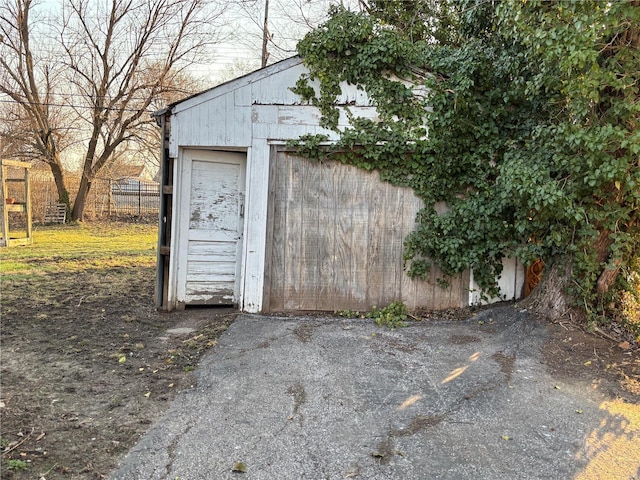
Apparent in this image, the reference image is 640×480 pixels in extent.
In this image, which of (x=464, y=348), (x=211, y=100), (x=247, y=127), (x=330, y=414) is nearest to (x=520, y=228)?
(x=464, y=348)

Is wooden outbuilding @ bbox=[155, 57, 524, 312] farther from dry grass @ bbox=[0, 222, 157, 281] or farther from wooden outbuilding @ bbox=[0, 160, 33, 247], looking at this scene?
wooden outbuilding @ bbox=[0, 160, 33, 247]

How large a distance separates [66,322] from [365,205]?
12.7 feet

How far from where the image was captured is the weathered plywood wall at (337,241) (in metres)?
5.93

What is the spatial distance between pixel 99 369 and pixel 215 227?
250 cm

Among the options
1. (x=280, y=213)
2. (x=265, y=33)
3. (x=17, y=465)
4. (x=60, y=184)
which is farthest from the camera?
(x=60, y=184)

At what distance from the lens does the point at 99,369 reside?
13.5 feet

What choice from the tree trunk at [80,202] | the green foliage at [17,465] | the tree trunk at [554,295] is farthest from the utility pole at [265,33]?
the green foliage at [17,465]

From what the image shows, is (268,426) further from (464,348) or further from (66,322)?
(66,322)

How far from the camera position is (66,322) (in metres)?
5.55

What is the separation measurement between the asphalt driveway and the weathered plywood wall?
1.11 metres

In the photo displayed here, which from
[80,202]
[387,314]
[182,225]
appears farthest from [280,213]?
[80,202]

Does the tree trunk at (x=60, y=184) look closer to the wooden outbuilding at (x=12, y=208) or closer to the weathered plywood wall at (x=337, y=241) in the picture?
the wooden outbuilding at (x=12, y=208)

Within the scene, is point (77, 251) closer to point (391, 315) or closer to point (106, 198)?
point (391, 315)

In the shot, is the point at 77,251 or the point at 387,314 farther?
the point at 77,251
